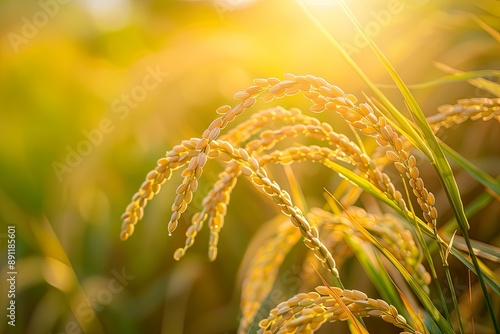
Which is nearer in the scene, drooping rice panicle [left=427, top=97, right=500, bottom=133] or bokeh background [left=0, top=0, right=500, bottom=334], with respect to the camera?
drooping rice panicle [left=427, top=97, right=500, bottom=133]

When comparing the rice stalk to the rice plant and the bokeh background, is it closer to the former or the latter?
the rice plant

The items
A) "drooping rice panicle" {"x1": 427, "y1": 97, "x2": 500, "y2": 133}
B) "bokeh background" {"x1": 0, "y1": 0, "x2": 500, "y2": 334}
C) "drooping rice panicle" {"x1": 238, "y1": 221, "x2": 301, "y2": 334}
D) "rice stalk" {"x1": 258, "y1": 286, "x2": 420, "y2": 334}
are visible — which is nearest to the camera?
"rice stalk" {"x1": 258, "y1": 286, "x2": 420, "y2": 334}

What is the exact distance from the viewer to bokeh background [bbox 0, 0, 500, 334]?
154cm

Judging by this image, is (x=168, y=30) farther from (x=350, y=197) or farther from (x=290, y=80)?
(x=290, y=80)

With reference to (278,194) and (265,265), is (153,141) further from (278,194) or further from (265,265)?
(278,194)

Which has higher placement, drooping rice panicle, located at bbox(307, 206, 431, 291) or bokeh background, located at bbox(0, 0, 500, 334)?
bokeh background, located at bbox(0, 0, 500, 334)

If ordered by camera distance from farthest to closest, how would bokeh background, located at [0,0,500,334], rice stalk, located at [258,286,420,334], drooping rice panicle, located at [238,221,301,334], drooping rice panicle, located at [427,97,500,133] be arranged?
bokeh background, located at [0,0,500,334], drooping rice panicle, located at [238,221,301,334], drooping rice panicle, located at [427,97,500,133], rice stalk, located at [258,286,420,334]

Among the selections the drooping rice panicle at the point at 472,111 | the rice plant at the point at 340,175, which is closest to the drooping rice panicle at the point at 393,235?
the rice plant at the point at 340,175

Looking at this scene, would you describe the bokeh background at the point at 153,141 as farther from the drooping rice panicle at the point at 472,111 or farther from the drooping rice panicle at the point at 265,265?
the drooping rice panicle at the point at 472,111

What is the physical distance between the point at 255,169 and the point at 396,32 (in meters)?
1.39

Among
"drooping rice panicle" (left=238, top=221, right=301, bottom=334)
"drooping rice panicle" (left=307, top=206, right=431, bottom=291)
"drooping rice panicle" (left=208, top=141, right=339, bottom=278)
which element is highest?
"drooping rice panicle" (left=208, top=141, right=339, bottom=278)

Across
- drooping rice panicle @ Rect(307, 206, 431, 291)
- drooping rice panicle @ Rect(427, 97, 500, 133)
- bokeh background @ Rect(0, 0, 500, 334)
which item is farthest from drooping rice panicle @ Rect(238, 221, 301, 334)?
bokeh background @ Rect(0, 0, 500, 334)

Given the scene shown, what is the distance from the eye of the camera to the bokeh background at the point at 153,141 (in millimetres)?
1541

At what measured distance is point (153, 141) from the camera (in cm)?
173
